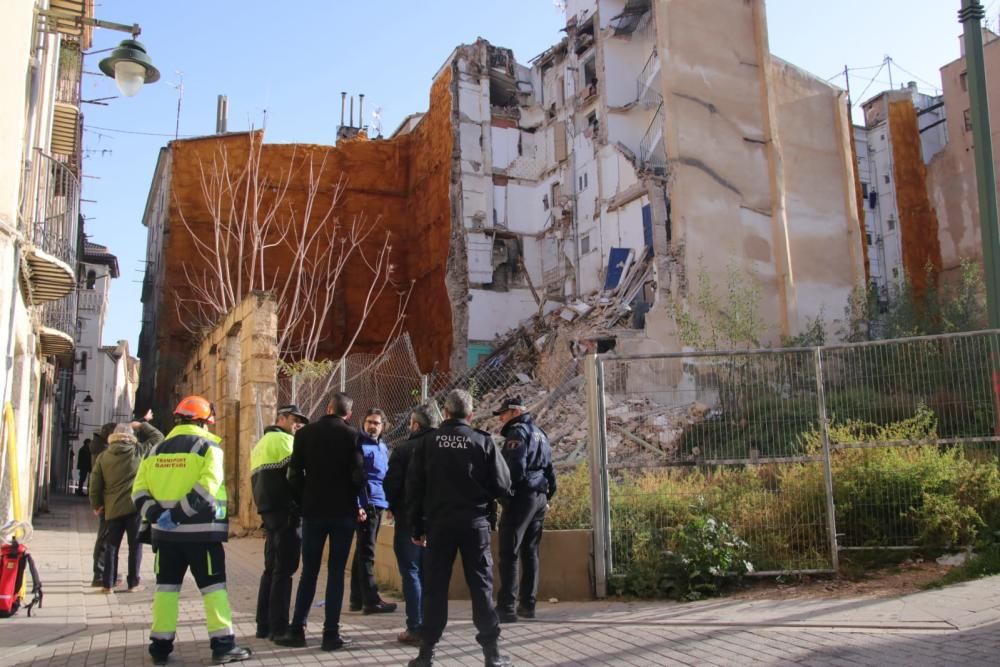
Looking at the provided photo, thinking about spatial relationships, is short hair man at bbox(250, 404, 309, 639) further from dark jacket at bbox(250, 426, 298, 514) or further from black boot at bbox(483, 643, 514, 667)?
black boot at bbox(483, 643, 514, 667)

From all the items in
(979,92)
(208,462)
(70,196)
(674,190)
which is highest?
(674,190)

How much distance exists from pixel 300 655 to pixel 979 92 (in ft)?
26.0

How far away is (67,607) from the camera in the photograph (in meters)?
7.64

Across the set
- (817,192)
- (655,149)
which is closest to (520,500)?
(655,149)

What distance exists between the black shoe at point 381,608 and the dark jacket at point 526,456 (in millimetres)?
1705

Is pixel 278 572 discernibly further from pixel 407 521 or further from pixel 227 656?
pixel 407 521

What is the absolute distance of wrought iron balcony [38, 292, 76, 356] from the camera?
14.6m

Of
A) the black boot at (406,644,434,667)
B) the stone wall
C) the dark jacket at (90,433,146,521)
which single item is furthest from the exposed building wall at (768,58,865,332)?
the black boot at (406,644,434,667)

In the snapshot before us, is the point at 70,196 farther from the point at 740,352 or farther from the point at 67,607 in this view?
the point at 740,352

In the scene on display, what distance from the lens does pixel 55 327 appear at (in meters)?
16.2

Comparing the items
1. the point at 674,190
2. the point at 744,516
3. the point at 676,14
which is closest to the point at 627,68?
the point at 676,14

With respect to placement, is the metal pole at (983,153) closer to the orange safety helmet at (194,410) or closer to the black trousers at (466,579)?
the black trousers at (466,579)

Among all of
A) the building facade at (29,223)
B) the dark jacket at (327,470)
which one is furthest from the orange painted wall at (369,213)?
the dark jacket at (327,470)

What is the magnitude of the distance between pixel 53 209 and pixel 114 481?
689 centimetres
